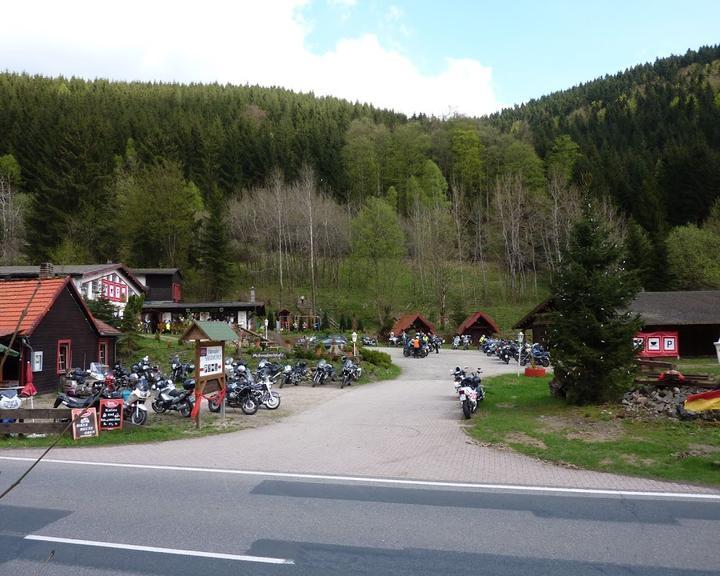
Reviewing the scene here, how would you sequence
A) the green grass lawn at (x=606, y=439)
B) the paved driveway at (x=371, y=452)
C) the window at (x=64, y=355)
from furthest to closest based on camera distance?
the window at (x=64, y=355), the green grass lawn at (x=606, y=439), the paved driveway at (x=371, y=452)

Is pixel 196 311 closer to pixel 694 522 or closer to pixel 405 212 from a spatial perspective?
pixel 405 212

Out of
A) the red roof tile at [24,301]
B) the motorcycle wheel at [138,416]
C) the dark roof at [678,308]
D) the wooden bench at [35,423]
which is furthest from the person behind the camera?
the dark roof at [678,308]

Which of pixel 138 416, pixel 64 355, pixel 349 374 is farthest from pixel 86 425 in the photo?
pixel 64 355

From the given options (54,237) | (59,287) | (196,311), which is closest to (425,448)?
(59,287)

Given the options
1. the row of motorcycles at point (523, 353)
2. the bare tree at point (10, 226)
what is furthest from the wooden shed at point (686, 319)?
the bare tree at point (10, 226)

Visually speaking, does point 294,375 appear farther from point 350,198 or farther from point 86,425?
point 350,198

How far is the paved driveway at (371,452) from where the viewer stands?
9.32 m

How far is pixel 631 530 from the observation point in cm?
648

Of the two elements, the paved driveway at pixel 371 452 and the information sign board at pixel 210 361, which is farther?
the information sign board at pixel 210 361

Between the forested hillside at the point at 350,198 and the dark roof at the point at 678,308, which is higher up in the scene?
the forested hillside at the point at 350,198

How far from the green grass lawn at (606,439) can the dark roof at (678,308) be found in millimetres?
19593

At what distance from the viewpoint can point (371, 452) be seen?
11.2m

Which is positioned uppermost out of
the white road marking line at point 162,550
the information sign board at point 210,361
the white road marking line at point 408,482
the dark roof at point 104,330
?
the dark roof at point 104,330

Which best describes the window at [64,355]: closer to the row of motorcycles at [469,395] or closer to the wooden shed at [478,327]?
the row of motorcycles at [469,395]
